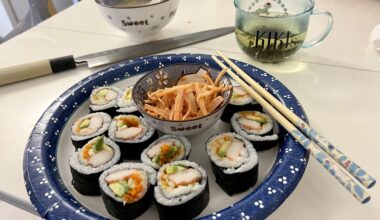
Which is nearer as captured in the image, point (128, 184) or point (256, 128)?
point (128, 184)

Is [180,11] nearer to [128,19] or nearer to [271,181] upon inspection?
[128,19]

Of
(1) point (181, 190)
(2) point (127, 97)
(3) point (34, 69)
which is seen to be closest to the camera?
(1) point (181, 190)

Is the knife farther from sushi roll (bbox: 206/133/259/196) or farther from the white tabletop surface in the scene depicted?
sushi roll (bbox: 206/133/259/196)

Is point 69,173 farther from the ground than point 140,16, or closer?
closer

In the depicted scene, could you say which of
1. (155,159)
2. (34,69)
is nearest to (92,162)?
(155,159)

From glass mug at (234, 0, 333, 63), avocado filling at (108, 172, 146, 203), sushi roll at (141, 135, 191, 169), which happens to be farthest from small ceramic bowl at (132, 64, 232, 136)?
glass mug at (234, 0, 333, 63)

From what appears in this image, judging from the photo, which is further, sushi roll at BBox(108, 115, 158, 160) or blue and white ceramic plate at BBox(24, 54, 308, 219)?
sushi roll at BBox(108, 115, 158, 160)

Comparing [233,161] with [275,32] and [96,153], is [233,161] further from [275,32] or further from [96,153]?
[275,32]

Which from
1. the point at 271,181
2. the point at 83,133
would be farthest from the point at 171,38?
the point at 271,181
